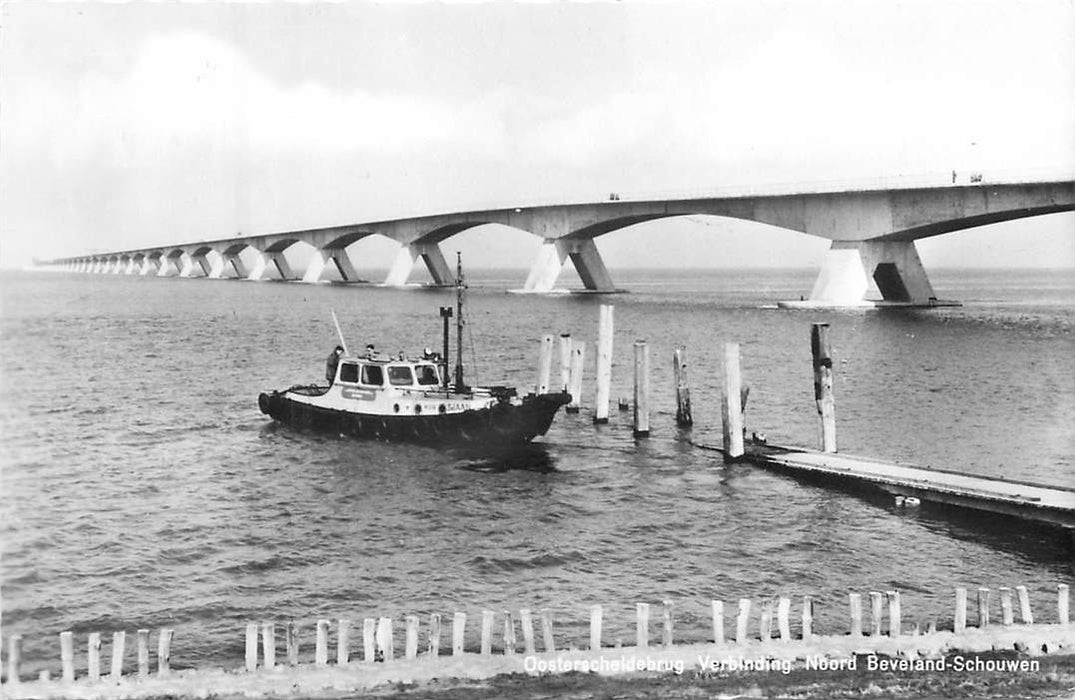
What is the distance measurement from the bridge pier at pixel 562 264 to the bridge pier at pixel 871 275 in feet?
102

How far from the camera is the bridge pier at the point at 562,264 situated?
346ft

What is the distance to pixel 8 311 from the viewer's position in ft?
302

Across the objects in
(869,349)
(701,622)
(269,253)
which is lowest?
(701,622)

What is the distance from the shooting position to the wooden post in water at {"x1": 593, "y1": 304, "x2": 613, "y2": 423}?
33.9 m

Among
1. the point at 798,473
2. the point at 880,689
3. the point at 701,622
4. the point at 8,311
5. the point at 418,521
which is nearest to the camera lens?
the point at 880,689

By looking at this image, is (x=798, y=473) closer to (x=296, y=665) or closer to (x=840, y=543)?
(x=840, y=543)

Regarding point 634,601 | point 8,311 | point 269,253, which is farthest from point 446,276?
point 634,601

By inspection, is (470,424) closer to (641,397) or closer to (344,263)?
(641,397)

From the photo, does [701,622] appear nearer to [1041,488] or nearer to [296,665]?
[296,665]

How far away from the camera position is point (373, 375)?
32.4 m

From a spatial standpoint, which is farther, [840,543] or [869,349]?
[869,349]

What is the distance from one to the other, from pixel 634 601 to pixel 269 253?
15977cm

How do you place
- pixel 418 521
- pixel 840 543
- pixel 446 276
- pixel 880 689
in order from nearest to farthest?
pixel 880 689, pixel 840 543, pixel 418 521, pixel 446 276

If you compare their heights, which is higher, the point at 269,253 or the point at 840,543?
the point at 269,253
